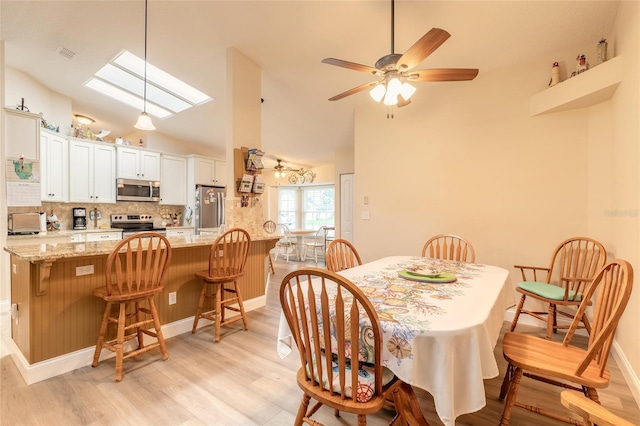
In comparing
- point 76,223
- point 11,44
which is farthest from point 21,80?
point 76,223

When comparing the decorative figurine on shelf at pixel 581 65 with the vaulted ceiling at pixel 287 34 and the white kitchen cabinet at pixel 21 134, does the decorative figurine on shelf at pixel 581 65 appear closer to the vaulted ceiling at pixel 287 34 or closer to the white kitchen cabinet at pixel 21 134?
the vaulted ceiling at pixel 287 34

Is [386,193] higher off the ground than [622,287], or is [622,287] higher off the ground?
[386,193]

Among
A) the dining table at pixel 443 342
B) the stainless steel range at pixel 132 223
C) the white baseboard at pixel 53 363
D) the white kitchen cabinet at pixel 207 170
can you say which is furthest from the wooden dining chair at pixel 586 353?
the white kitchen cabinet at pixel 207 170

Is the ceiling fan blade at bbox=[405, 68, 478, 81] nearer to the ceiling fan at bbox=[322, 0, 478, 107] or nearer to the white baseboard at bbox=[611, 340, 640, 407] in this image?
the ceiling fan at bbox=[322, 0, 478, 107]

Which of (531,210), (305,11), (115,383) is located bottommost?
(115,383)

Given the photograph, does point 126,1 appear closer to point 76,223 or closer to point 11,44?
point 11,44

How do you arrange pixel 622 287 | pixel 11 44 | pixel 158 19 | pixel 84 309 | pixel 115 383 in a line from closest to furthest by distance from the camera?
pixel 622 287
pixel 115 383
pixel 84 309
pixel 158 19
pixel 11 44

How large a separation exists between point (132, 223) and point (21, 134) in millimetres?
2230

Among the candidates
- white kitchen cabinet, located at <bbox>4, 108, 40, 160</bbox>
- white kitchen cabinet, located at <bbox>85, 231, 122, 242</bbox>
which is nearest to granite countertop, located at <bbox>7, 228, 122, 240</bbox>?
white kitchen cabinet, located at <bbox>85, 231, 122, 242</bbox>

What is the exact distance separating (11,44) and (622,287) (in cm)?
557

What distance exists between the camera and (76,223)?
15.1 ft

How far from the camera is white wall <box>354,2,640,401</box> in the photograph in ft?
6.81

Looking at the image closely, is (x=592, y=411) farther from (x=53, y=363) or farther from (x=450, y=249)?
(x=53, y=363)

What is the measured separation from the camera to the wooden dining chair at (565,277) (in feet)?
7.54
